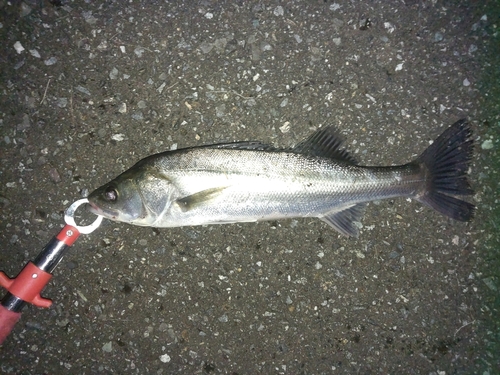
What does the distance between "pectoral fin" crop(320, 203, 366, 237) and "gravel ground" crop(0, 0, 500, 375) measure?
0.22m

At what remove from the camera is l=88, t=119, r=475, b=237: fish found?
8.81ft

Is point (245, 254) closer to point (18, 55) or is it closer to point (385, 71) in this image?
point (385, 71)

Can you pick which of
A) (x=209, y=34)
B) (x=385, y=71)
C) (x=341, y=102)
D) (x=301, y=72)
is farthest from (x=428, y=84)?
(x=209, y=34)

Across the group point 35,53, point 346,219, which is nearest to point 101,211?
point 35,53

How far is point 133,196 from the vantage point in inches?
106

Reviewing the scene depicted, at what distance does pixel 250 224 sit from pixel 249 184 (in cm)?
61

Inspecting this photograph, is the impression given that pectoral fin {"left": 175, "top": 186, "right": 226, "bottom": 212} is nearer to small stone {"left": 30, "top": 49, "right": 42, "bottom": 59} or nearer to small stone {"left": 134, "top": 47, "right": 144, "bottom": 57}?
small stone {"left": 134, "top": 47, "right": 144, "bottom": 57}

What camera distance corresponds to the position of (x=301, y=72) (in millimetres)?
3143

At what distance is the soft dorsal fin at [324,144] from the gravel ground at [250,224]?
9.6 inches

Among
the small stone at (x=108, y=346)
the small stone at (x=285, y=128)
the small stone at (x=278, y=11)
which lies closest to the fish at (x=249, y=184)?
the small stone at (x=285, y=128)

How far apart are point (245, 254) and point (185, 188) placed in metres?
0.90

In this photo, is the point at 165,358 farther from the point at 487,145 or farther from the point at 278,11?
the point at 487,145

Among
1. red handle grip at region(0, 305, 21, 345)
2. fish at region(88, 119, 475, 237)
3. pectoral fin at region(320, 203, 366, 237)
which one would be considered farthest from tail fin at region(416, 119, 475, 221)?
red handle grip at region(0, 305, 21, 345)

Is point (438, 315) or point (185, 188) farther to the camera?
point (438, 315)
